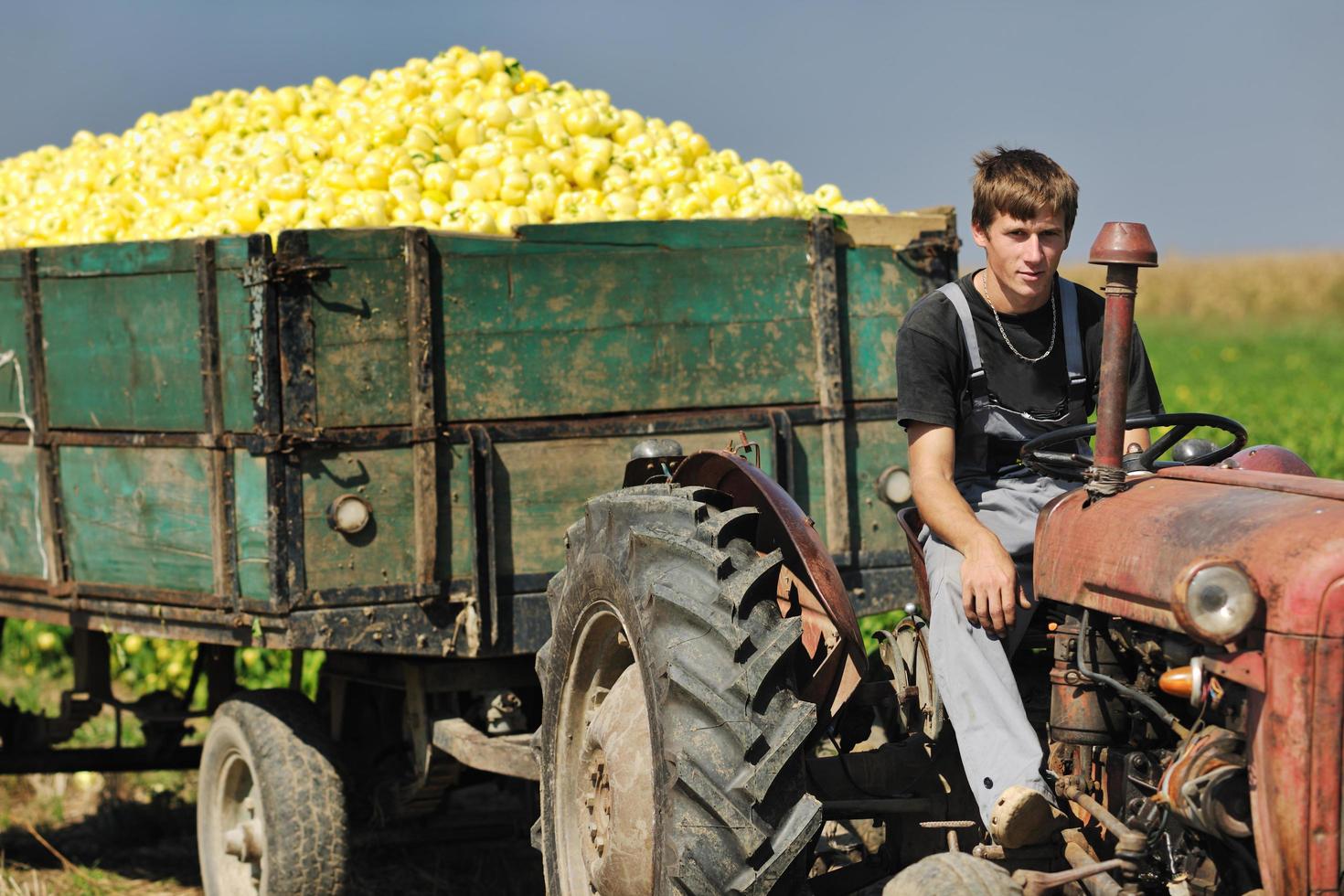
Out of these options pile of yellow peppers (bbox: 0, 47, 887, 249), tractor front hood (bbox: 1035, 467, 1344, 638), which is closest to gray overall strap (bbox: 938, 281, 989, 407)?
tractor front hood (bbox: 1035, 467, 1344, 638)

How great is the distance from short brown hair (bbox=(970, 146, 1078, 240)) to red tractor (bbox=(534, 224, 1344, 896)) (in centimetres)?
54

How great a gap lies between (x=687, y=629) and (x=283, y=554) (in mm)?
1831

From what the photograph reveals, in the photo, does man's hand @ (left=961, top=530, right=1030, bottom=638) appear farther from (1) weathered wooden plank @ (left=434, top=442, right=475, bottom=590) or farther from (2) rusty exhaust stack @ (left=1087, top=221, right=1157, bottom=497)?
(1) weathered wooden plank @ (left=434, top=442, right=475, bottom=590)

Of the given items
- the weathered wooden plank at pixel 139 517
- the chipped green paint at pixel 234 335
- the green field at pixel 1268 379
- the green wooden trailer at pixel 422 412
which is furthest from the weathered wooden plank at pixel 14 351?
the green field at pixel 1268 379

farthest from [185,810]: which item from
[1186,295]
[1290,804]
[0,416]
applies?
[1186,295]

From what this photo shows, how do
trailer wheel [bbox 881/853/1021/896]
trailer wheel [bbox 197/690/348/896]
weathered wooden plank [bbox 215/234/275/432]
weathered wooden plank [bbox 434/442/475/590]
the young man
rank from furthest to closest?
1. trailer wheel [bbox 197/690/348/896]
2. weathered wooden plank [bbox 434/442/475/590]
3. weathered wooden plank [bbox 215/234/275/432]
4. the young man
5. trailer wheel [bbox 881/853/1021/896]

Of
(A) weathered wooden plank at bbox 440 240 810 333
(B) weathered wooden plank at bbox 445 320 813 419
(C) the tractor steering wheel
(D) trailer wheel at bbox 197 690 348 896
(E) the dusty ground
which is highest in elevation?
(A) weathered wooden plank at bbox 440 240 810 333

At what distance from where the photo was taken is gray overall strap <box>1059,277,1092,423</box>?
157 inches

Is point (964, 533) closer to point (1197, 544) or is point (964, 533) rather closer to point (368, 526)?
point (1197, 544)

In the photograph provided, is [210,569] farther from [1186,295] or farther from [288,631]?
[1186,295]

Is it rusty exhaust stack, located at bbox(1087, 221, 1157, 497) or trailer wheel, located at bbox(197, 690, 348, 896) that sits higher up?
rusty exhaust stack, located at bbox(1087, 221, 1157, 497)

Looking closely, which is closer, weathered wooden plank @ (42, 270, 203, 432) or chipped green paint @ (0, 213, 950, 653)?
chipped green paint @ (0, 213, 950, 653)

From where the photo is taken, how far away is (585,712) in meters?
4.18

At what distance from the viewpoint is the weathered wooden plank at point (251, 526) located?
4941mm
